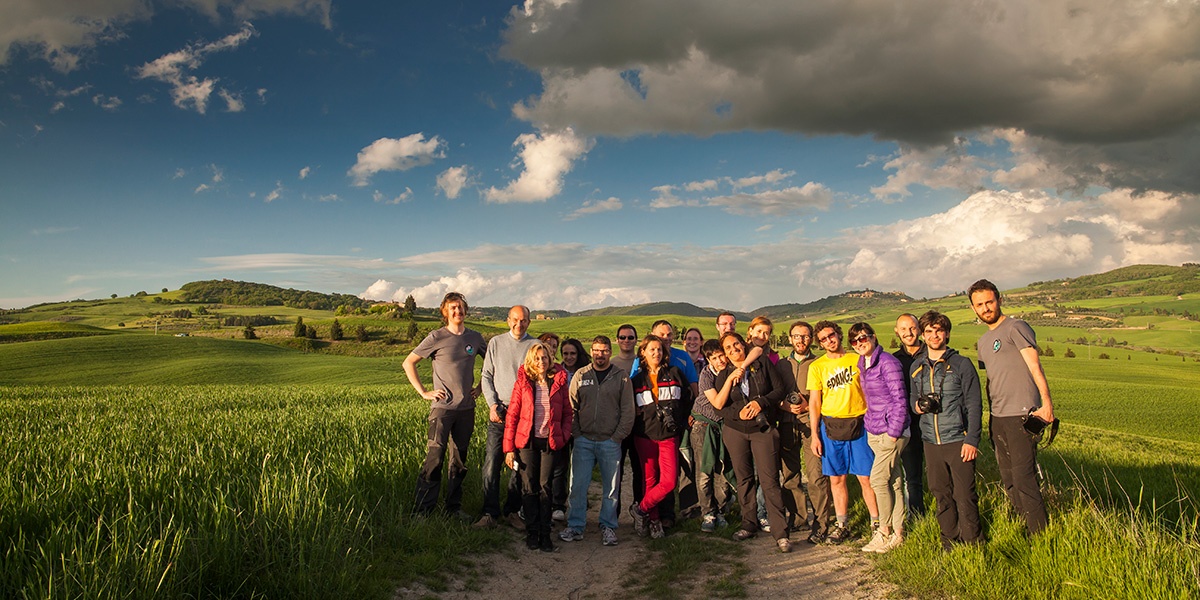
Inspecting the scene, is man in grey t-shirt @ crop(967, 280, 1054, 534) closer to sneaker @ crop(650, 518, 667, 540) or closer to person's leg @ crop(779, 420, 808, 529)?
person's leg @ crop(779, 420, 808, 529)

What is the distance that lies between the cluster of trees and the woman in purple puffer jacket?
437 feet

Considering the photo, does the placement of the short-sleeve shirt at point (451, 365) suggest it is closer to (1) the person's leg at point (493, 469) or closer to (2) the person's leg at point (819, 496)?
(1) the person's leg at point (493, 469)

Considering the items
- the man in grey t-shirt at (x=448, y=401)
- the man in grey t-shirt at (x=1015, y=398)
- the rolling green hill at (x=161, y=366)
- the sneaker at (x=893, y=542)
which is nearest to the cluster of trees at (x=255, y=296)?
the rolling green hill at (x=161, y=366)

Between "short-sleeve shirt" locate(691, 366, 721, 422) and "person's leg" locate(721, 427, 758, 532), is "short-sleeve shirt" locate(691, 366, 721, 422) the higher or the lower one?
the higher one

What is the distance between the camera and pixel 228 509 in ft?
13.7

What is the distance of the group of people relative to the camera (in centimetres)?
526

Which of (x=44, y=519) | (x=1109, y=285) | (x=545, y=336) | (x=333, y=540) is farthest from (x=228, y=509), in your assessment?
(x=1109, y=285)

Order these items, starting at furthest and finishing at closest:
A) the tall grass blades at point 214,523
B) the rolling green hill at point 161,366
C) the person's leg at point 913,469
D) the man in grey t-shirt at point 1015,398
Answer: the rolling green hill at point 161,366 < the person's leg at point 913,469 < the man in grey t-shirt at point 1015,398 < the tall grass blades at point 214,523

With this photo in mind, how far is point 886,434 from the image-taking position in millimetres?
5516

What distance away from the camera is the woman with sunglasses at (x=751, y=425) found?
593cm

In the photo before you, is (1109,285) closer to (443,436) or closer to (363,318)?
(363,318)

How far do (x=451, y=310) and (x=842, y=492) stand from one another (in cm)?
453

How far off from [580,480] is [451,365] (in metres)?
1.82

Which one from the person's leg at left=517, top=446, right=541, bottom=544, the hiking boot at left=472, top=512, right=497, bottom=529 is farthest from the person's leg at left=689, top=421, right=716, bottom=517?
the hiking boot at left=472, top=512, right=497, bottom=529
